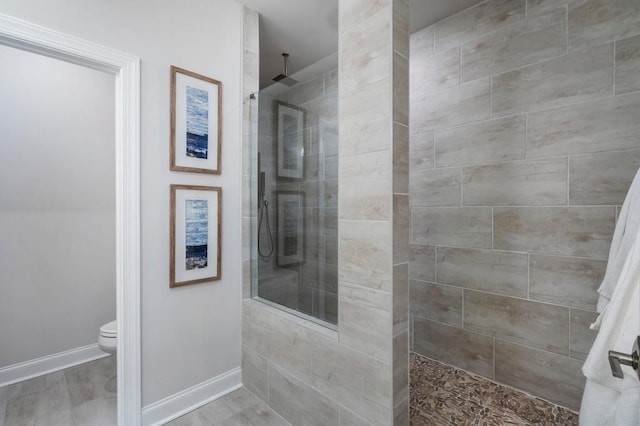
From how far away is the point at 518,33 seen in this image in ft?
6.51

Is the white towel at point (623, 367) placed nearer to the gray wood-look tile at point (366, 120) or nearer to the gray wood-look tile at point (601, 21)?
the gray wood-look tile at point (366, 120)

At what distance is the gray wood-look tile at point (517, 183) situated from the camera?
183 cm

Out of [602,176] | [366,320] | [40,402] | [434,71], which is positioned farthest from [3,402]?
[602,176]

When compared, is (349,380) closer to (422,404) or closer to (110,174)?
(422,404)

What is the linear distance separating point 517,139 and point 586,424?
1.57m

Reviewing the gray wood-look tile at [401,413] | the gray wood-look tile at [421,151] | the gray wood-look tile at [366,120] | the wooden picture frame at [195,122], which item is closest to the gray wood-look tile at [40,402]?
the wooden picture frame at [195,122]

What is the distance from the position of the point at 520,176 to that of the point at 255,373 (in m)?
2.21

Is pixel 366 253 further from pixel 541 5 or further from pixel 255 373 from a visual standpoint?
pixel 541 5

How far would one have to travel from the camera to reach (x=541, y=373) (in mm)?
1893

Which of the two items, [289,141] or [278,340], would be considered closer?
[278,340]

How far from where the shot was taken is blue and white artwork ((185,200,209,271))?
1.96 meters

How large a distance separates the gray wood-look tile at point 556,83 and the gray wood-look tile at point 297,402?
212 cm

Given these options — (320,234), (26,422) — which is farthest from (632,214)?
(26,422)

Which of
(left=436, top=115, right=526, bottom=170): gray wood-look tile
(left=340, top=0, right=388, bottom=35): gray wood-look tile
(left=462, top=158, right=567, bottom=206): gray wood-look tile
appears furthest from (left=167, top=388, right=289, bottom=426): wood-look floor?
(left=340, top=0, right=388, bottom=35): gray wood-look tile
